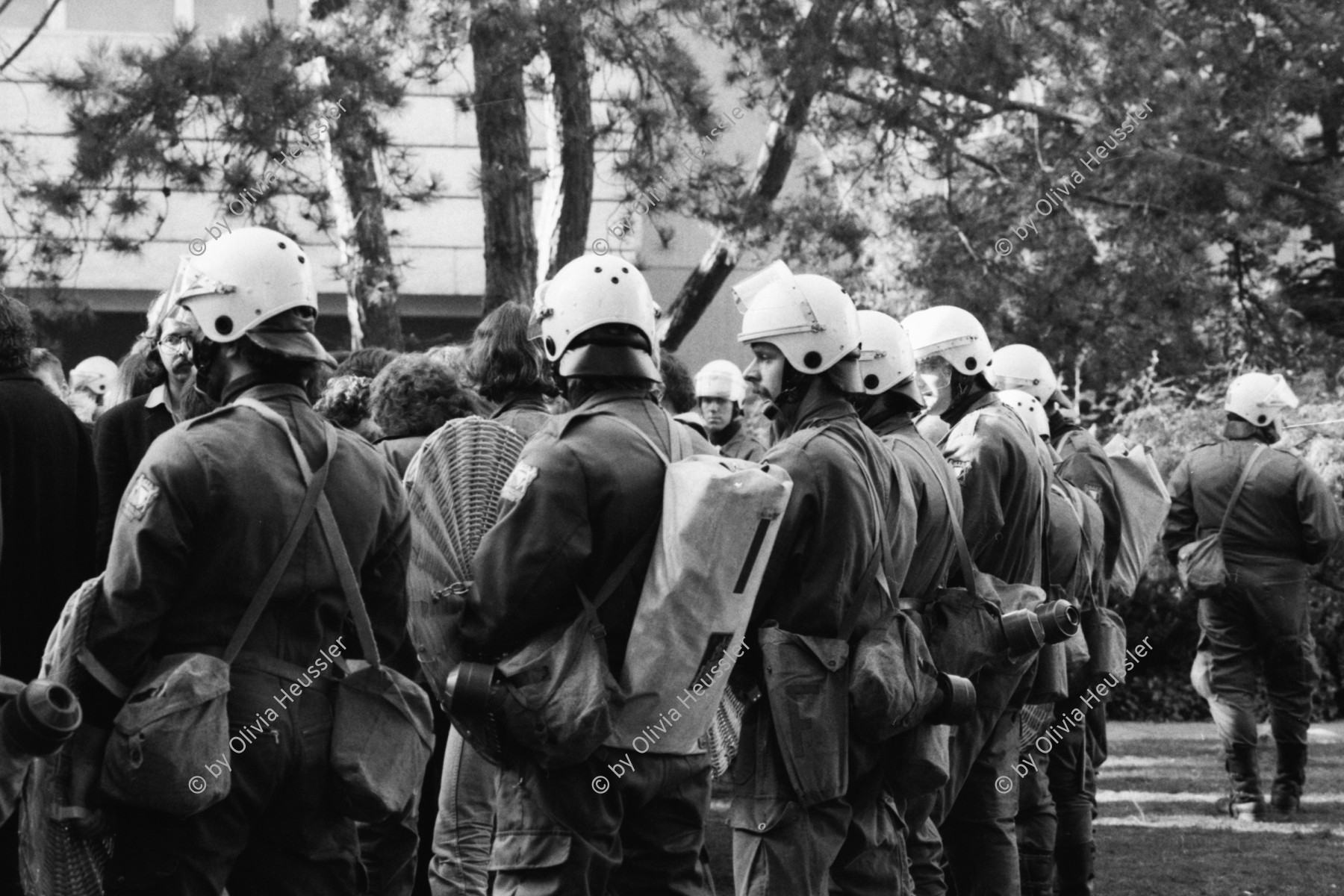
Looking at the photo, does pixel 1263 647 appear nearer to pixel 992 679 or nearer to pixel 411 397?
pixel 992 679

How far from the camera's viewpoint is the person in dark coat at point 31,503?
16.2ft

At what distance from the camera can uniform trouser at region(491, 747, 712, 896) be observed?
4145mm

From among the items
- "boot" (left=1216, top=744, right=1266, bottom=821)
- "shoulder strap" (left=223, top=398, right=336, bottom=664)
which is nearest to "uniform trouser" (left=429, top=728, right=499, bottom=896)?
"shoulder strap" (left=223, top=398, right=336, bottom=664)

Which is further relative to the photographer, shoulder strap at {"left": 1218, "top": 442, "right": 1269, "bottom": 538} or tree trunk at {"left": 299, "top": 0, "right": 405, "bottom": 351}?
tree trunk at {"left": 299, "top": 0, "right": 405, "bottom": 351}

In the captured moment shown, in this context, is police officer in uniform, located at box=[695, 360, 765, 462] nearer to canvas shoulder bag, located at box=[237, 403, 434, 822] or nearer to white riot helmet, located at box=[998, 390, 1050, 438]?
white riot helmet, located at box=[998, 390, 1050, 438]

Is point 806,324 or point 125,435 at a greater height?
point 806,324

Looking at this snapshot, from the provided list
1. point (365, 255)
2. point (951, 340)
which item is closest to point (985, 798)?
point (951, 340)

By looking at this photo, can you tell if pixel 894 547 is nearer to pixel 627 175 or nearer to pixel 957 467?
pixel 957 467

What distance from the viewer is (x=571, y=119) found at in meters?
10.9

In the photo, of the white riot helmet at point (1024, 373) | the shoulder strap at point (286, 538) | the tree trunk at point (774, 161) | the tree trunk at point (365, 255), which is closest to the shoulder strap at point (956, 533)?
the shoulder strap at point (286, 538)

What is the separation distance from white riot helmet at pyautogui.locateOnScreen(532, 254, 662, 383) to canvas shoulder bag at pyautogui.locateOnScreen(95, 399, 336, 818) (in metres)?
1.21

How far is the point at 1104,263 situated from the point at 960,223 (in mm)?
1656

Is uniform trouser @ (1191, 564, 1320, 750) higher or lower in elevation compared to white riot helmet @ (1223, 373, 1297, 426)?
lower

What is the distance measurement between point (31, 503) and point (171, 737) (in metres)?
1.60
